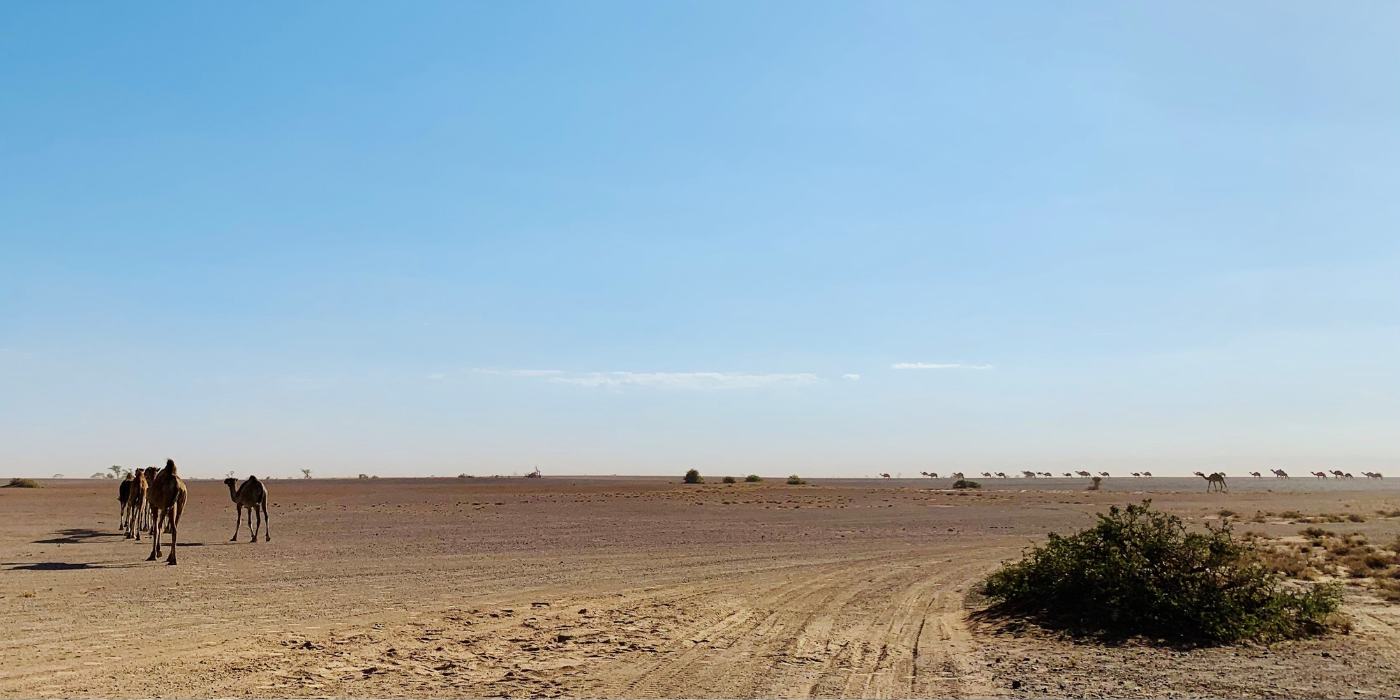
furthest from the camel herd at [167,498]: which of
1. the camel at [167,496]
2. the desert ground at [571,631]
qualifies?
the desert ground at [571,631]

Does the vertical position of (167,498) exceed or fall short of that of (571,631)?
it exceeds it

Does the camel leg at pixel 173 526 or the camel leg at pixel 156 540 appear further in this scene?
the camel leg at pixel 156 540

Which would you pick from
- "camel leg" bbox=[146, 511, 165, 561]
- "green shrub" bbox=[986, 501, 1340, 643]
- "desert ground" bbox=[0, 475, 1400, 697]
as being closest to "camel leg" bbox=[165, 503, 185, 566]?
"camel leg" bbox=[146, 511, 165, 561]

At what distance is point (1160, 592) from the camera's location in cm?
1230

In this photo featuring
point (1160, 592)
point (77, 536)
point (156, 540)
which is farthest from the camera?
point (77, 536)

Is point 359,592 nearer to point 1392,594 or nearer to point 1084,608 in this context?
point 1084,608

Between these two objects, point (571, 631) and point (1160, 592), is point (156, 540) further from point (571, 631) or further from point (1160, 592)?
point (1160, 592)

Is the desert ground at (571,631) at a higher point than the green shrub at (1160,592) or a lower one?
lower

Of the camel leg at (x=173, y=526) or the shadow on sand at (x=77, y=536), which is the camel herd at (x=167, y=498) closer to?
the camel leg at (x=173, y=526)

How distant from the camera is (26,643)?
1107 cm

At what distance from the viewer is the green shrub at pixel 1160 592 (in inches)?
468

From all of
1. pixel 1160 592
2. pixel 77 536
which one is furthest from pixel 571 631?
pixel 77 536

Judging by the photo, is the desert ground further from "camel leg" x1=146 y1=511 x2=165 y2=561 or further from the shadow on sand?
"camel leg" x1=146 y1=511 x2=165 y2=561

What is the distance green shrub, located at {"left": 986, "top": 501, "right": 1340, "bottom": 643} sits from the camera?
1190 centimetres
